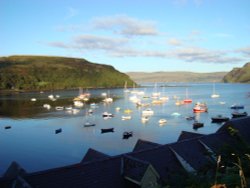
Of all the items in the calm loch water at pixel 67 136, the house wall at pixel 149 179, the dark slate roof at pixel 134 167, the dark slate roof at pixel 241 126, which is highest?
the dark slate roof at pixel 241 126

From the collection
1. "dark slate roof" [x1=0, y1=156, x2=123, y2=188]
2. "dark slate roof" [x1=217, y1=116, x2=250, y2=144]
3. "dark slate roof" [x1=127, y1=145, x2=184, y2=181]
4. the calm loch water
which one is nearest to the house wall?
"dark slate roof" [x1=127, y1=145, x2=184, y2=181]

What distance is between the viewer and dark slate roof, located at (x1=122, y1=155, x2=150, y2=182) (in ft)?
68.9

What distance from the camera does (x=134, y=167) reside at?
21.6 metres

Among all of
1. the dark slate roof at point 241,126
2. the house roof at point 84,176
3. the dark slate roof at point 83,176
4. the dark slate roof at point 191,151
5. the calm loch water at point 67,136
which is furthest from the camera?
the calm loch water at point 67,136

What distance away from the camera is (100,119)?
8981cm

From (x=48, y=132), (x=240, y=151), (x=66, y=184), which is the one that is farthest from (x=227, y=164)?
(x=48, y=132)

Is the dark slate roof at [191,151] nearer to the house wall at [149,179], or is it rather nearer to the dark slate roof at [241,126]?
the house wall at [149,179]

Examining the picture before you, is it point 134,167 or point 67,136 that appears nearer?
point 134,167

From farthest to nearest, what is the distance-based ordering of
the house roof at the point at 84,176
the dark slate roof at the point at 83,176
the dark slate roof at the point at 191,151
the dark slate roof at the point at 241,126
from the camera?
1. the dark slate roof at the point at 241,126
2. the dark slate roof at the point at 191,151
3. the house roof at the point at 84,176
4. the dark slate roof at the point at 83,176

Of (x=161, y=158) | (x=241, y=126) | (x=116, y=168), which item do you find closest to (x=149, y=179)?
(x=116, y=168)

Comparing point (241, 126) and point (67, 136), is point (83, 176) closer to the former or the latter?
point (241, 126)

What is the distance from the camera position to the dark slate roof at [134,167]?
21005mm

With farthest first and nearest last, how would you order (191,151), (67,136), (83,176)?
(67,136)
(191,151)
(83,176)

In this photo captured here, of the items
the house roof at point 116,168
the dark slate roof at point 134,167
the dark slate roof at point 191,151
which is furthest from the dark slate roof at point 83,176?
the dark slate roof at point 191,151
